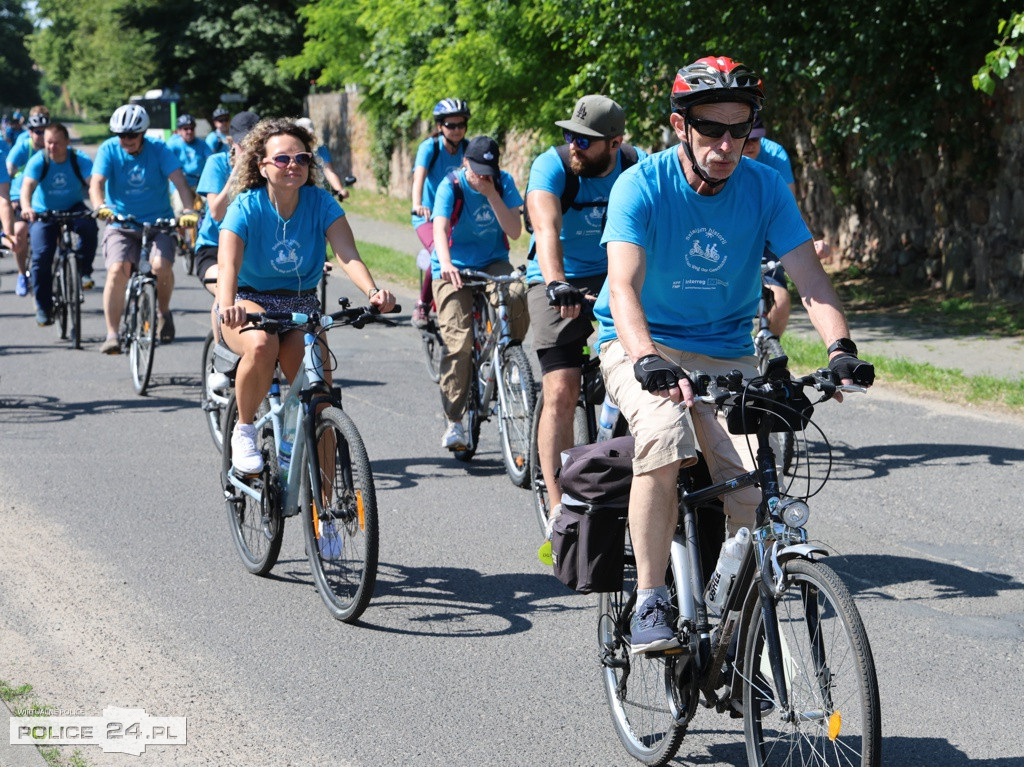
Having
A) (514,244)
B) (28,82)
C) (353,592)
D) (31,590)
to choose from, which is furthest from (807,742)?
(28,82)

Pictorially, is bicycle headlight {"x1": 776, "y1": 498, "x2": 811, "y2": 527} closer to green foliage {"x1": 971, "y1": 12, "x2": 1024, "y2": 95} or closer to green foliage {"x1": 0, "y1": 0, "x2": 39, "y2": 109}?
green foliage {"x1": 971, "y1": 12, "x2": 1024, "y2": 95}

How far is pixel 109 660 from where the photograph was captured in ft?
16.6

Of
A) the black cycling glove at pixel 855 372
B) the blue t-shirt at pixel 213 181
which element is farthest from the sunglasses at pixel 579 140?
the blue t-shirt at pixel 213 181

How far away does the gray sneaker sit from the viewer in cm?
835

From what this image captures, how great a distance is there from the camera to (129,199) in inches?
444

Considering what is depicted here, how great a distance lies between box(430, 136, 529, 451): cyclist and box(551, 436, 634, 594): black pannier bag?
3.81 metres

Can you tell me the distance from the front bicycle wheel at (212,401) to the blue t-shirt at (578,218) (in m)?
1.98

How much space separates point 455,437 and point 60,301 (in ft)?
21.1

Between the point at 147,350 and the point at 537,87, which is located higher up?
the point at 537,87

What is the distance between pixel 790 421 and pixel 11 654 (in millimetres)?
3153

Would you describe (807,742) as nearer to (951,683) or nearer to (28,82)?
(951,683)

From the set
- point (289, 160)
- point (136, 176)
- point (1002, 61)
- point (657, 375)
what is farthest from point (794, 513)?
point (136, 176)

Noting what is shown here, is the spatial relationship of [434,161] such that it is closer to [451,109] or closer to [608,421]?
[451,109]

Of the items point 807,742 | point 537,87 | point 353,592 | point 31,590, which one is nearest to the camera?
point 807,742
